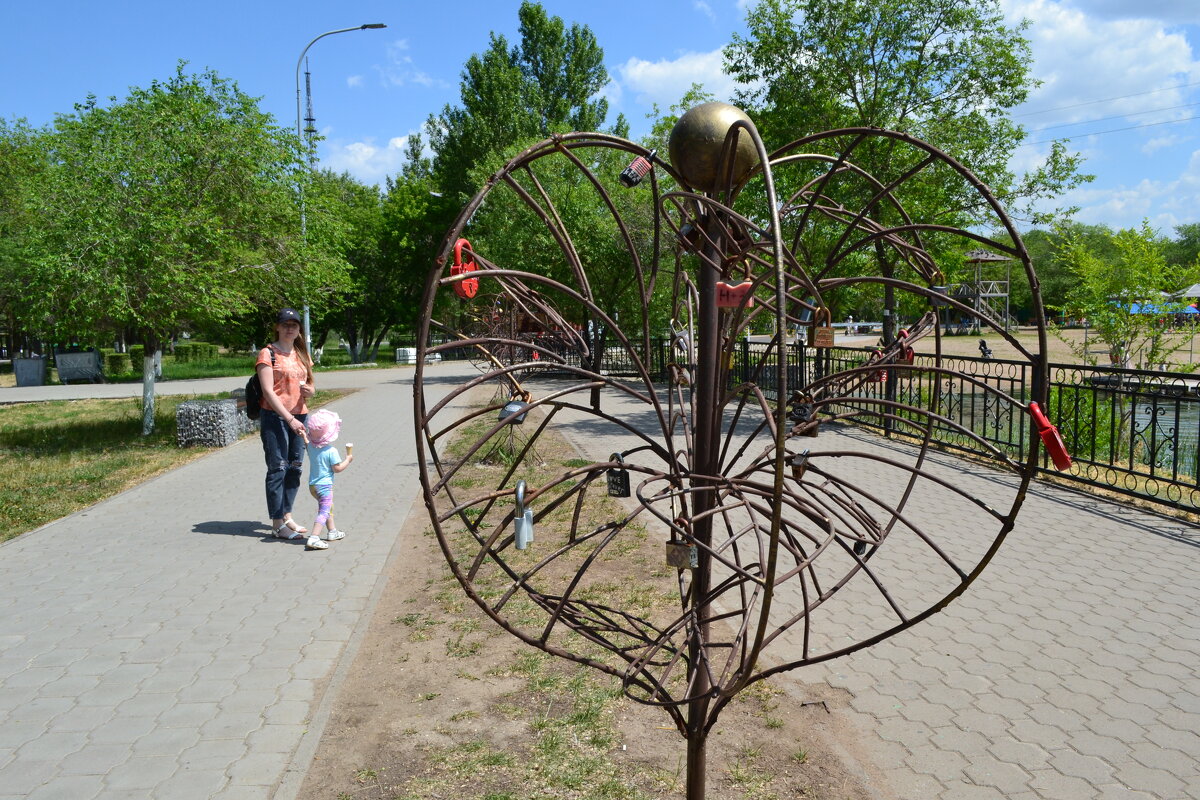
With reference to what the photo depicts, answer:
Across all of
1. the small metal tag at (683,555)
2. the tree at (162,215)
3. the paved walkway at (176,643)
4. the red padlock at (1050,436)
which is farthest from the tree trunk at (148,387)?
the red padlock at (1050,436)

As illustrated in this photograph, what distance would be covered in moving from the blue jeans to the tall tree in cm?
2263

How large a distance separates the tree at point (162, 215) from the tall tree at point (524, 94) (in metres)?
15.2

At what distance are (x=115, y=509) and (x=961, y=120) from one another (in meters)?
11.5

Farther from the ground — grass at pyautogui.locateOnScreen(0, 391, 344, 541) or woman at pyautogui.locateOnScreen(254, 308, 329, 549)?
woman at pyautogui.locateOnScreen(254, 308, 329, 549)

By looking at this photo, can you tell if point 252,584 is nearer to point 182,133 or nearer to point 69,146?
point 182,133

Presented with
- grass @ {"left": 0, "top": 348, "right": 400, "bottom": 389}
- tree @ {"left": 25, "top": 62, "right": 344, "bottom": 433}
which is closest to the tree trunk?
tree @ {"left": 25, "top": 62, "right": 344, "bottom": 433}

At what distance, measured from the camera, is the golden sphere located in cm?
191

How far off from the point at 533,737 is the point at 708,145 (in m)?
2.55

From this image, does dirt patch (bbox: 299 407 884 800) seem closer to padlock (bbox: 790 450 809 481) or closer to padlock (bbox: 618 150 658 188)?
padlock (bbox: 790 450 809 481)

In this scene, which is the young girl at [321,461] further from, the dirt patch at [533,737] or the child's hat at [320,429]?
the dirt patch at [533,737]

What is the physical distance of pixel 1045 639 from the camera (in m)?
4.31

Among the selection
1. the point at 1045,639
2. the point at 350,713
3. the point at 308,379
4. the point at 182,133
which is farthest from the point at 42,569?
the point at 182,133

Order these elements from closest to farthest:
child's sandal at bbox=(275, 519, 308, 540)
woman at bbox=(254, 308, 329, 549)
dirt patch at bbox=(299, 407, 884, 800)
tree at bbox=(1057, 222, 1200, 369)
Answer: dirt patch at bbox=(299, 407, 884, 800) < woman at bbox=(254, 308, 329, 549) < child's sandal at bbox=(275, 519, 308, 540) < tree at bbox=(1057, 222, 1200, 369)

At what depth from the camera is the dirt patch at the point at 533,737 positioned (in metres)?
3.05
